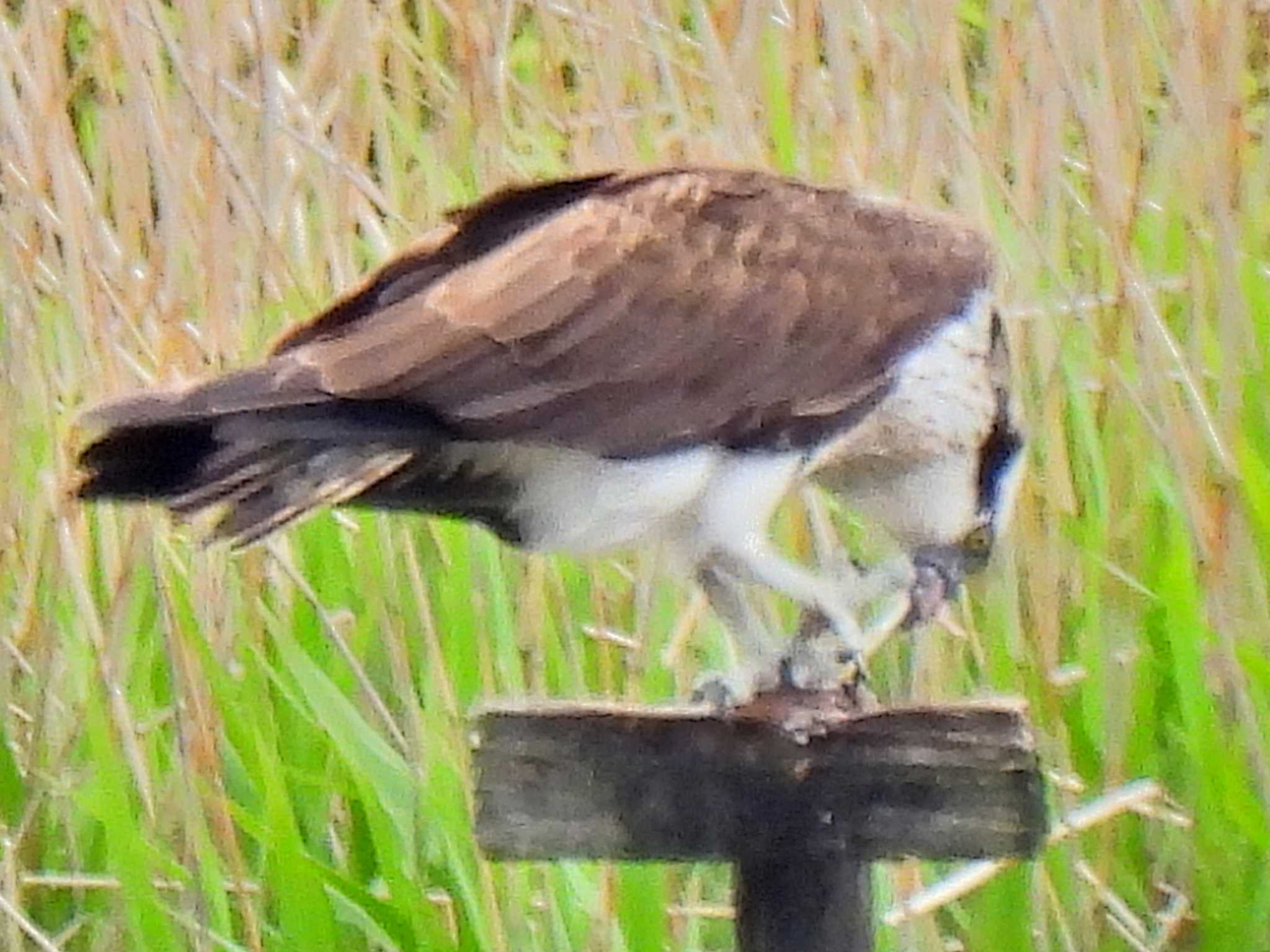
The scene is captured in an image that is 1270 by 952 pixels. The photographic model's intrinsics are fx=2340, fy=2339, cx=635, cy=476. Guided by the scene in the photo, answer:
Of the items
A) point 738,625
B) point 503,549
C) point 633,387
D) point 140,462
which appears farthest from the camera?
point 503,549

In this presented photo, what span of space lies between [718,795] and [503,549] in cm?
43

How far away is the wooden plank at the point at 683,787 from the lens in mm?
959

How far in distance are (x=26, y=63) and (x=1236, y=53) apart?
0.68m

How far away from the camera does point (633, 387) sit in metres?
1.02

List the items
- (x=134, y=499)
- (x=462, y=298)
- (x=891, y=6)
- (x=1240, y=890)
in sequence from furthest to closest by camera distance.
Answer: (x=891, y=6) → (x=1240, y=890) → (x=462, y=298) → (x=134, y=499)

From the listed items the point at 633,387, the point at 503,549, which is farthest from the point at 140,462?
the point at 503,549

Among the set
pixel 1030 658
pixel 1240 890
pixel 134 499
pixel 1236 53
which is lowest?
pixel 1240 890

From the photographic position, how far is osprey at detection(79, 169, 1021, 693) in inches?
36.6

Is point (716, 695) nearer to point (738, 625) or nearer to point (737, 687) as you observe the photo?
point (737, 687)

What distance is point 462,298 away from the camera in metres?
1.00

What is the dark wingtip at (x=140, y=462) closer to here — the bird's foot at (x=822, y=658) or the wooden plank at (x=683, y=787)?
the wooden plank at (x=683, y=787)

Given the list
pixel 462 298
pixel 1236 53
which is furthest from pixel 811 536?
pixel 462 298

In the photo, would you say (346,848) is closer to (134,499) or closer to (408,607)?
(408,607)

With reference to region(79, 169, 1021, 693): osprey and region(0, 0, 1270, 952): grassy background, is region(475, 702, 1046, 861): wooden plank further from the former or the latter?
region(0, 0, 1270, 952): grassy background
